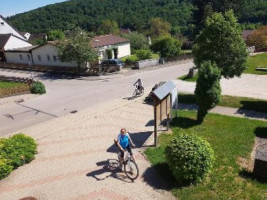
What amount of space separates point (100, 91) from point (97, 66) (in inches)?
354

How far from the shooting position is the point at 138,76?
31812 mm

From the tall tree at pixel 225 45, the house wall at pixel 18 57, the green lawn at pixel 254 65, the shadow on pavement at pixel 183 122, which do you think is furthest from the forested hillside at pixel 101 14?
the shadow on pavement at pixel 183 122

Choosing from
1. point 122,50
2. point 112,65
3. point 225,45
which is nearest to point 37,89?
point 112,65

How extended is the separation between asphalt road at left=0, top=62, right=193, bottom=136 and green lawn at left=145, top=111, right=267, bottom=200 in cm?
823

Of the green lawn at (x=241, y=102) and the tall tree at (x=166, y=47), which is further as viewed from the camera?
the tall tree at (x=166, y=47)

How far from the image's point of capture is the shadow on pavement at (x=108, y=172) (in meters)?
11.1

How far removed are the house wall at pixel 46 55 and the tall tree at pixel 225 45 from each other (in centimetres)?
2223

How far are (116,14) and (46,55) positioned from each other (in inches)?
3973

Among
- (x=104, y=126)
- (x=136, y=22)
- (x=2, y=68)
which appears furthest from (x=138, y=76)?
(x=136, y=22)

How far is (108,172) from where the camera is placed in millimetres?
11508

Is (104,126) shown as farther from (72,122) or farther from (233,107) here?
(233,107)

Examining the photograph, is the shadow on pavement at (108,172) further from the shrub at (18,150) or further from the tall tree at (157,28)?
the tall tree at (157,28)

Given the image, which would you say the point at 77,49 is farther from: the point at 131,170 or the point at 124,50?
the point at 131,170

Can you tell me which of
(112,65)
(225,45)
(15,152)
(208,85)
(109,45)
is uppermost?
(225,45)
